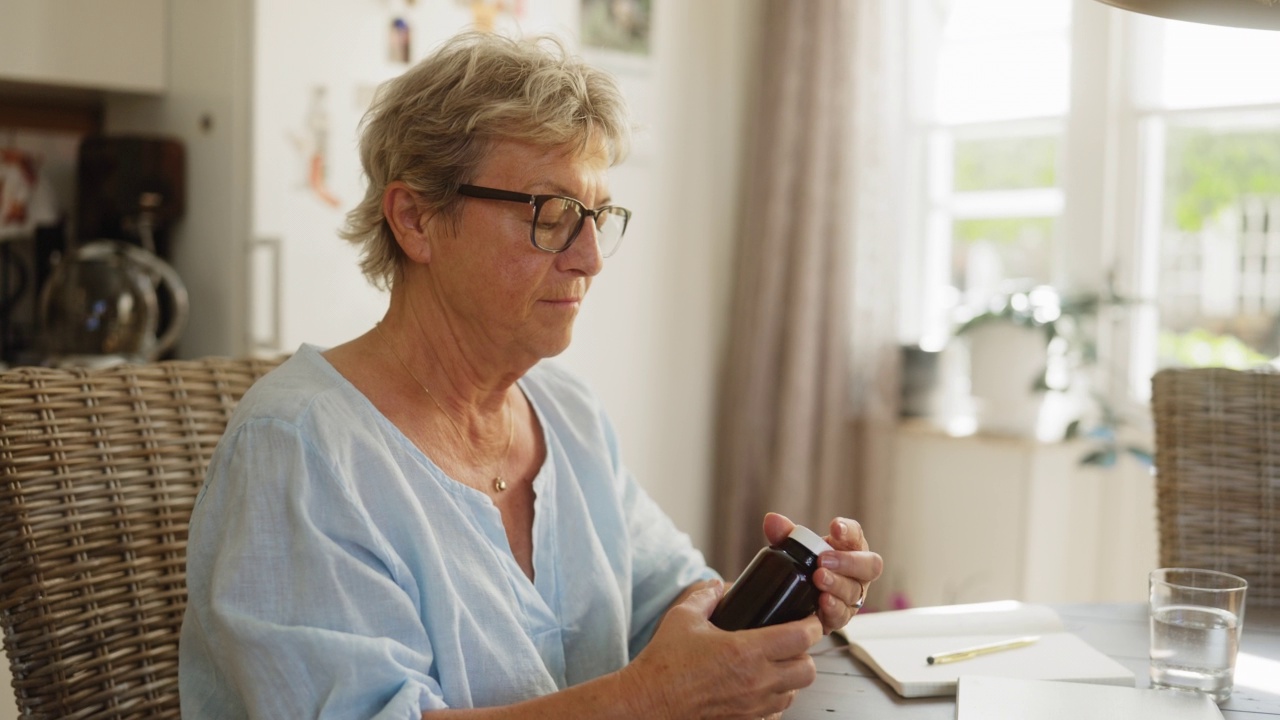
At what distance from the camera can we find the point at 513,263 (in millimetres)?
1257

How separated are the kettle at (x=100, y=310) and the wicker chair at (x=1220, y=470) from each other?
193cm

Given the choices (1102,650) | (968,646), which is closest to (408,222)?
(968,646)

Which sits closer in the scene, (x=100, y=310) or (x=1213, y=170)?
(x=100, y=310)

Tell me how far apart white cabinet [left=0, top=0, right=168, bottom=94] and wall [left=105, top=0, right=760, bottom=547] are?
0.17 ft

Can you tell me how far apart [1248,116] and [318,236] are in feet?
7.06

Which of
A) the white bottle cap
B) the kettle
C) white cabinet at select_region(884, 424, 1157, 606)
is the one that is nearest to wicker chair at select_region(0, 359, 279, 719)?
the white bottle cap

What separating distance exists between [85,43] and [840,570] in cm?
217

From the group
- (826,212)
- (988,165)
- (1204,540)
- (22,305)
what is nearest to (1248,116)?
(988,165)

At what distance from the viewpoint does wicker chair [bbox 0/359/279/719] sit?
1.20m

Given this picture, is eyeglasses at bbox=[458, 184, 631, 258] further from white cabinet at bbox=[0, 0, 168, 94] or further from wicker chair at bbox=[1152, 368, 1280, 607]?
white cabinet at bbox=[0, 0, 168, 94]

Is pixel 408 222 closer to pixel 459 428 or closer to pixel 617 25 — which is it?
pixel 459 428

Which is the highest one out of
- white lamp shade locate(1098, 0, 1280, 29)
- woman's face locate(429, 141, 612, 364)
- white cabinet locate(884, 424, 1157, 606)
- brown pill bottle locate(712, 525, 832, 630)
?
white lamp shade locate(1098, 0, 1280, 29)

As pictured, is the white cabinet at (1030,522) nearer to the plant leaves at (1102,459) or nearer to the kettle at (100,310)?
the plant leaves at (1102,459)

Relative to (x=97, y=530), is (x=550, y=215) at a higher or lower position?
higher
